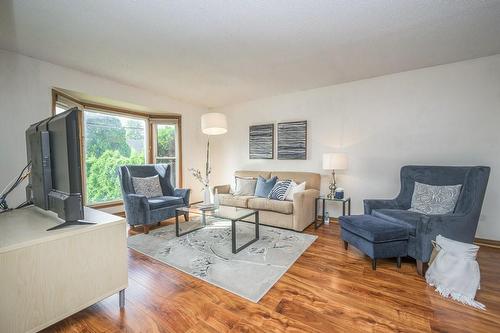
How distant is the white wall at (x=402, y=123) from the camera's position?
2.86 meters

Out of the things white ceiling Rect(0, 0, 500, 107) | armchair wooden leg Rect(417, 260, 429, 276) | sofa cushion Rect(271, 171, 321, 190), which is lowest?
armchair wooden leg Rect(417, 260, 429, 276)

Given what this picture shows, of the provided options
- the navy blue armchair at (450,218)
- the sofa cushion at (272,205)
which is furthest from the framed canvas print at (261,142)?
the navy blue armchair at (450,218)

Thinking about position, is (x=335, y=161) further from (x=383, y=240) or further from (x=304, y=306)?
(x=304, y=306)

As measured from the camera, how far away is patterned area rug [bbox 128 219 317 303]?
6.64 ft

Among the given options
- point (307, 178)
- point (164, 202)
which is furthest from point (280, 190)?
point (164, 202)

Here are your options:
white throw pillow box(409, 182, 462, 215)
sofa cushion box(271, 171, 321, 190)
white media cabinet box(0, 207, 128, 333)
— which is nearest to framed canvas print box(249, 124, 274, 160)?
sofa cushion box(271, 171, 321, 190)

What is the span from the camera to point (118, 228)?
1.63m

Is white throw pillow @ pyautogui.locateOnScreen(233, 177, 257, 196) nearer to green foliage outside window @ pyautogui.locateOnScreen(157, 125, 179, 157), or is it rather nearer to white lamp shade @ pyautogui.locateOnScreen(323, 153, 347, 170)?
white lamp shade @ pyautogui.locateOnScreen(323, 153, 347, 170)

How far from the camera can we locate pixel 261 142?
15.4 feet

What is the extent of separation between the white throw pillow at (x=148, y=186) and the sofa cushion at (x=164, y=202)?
0.13 m

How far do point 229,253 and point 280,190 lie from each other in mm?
1438

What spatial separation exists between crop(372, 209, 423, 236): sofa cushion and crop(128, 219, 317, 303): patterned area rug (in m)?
0.93

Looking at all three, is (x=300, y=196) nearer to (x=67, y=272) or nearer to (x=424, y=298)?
(x=424, y=298)

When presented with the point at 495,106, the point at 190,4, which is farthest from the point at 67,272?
the point at 495,106
